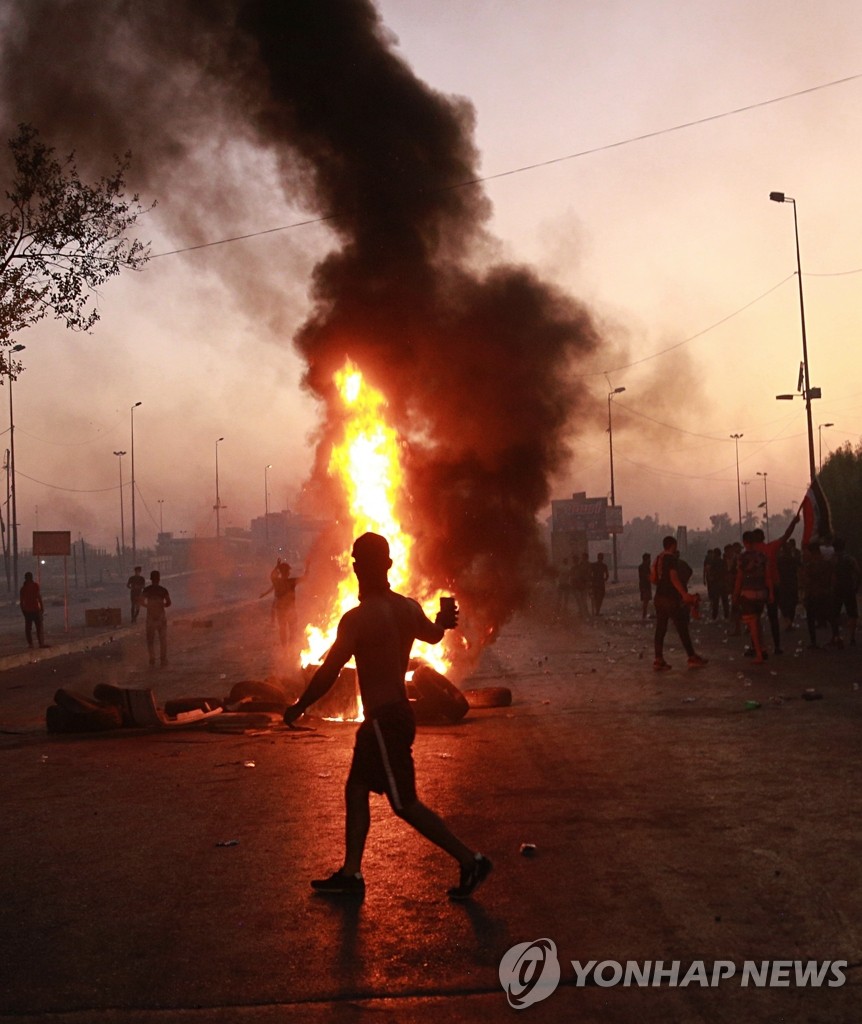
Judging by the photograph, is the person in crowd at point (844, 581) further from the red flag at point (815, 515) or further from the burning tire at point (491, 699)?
the burning tire at point (491, 699)

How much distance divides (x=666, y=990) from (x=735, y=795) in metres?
3.34

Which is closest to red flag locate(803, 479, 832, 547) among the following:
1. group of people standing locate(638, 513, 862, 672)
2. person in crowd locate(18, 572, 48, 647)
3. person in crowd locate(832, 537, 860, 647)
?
group of people standing locate(638, 513, 862, 672)

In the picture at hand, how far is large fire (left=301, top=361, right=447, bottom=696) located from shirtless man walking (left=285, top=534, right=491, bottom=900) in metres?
9.14

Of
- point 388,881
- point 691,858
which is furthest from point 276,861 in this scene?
point 691,858

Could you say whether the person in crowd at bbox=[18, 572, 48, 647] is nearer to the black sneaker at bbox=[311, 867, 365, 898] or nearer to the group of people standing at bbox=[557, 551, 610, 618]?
the group of people standing at bbox=[557, 551, 610, 618]

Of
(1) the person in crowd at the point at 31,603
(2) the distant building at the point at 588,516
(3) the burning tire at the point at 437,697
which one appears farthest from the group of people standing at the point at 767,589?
(2) the distant building at the point at 588,516

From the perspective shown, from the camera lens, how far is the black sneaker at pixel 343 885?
527cm

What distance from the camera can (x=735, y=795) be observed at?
727 centimetres

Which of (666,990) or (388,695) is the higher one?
(388,695)

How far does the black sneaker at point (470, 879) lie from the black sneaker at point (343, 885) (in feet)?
1.44

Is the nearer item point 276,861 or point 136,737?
point 276,861

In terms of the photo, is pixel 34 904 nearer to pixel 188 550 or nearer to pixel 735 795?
pixel 735 795

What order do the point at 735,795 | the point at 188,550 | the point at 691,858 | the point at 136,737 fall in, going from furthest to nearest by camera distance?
the point at 188,550
the point at 136,737
the point at 735,795
the point at 691,858

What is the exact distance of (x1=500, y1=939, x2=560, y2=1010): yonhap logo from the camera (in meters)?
4.07
